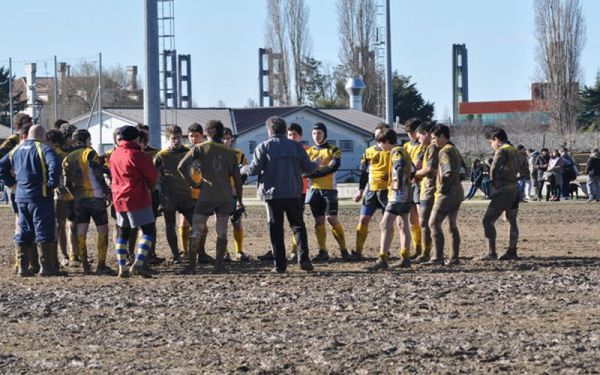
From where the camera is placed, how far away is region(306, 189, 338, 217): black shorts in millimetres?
17078

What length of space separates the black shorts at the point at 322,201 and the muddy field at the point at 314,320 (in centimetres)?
81

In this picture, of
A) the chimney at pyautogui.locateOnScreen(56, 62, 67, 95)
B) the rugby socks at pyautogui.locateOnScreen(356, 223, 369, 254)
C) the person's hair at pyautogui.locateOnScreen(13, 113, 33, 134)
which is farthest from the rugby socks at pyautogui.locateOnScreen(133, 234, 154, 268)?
the chimney at pyautogui.locateOnScreen(56, 62, 67, 95)

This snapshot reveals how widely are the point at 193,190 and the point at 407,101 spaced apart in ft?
254

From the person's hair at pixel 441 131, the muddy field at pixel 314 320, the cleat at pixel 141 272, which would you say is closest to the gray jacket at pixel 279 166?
the muddy field at pixel 314 320

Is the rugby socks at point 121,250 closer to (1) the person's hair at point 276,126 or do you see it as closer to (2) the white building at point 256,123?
(1) the person's hair at point 276,126

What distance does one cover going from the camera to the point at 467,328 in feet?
35.2

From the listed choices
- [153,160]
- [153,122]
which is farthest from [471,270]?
[153,122]

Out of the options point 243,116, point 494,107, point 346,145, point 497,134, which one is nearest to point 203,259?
point 497,134

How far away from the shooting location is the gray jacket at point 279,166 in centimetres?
1518

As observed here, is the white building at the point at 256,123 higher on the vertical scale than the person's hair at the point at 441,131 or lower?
higher

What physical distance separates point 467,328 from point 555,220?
53.9 feet

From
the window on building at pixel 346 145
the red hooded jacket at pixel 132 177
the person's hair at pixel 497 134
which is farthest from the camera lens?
the window on building at pixel 346 145

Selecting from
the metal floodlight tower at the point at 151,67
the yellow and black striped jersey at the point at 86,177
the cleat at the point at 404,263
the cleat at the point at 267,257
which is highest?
the metal floodlight tower at the point at 151,67

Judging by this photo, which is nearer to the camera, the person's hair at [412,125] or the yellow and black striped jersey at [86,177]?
the yellow and black striped jersey at [86,177]
